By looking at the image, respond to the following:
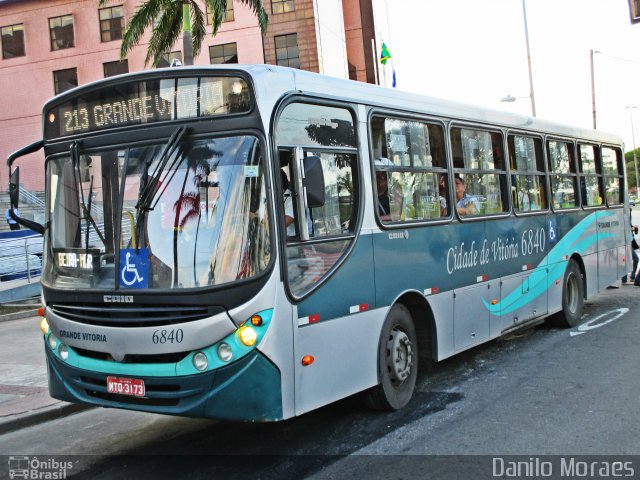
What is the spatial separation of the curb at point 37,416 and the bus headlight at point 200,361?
7.91 ft

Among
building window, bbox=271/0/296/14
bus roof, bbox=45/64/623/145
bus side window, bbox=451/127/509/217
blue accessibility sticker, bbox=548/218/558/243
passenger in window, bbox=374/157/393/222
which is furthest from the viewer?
building window, bbox=271/0/296/14

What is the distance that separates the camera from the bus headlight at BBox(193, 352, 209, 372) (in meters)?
5.11

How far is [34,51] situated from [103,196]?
133 feet

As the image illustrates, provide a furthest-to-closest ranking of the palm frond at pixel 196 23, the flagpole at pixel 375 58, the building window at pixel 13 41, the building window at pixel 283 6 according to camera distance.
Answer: the flagpole at pixel 375 58 < the building window at pixel 13 41 < the building window at pixel 283 6 < the palm frond at pixel 196 23

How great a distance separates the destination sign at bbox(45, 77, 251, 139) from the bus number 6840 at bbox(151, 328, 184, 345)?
64.5 inches

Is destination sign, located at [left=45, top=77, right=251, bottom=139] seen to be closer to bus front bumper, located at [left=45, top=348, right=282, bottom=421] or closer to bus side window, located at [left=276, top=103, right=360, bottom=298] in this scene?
bus side window, located at [left=276, top=103, right=360, bottom=298]

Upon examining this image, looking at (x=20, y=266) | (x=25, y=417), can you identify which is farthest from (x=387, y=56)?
(x=25, y=417)

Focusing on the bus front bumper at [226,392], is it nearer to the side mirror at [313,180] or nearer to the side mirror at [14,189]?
the side mirror at [313,180]

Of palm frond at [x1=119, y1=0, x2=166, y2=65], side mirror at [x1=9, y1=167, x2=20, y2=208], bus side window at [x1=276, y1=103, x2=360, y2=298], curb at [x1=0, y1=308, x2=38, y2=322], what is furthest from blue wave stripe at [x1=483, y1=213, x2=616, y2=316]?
palm frond at [x1=119, y1=0, x2=166, y2=65]

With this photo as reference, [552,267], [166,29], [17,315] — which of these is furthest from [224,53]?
[552,267]

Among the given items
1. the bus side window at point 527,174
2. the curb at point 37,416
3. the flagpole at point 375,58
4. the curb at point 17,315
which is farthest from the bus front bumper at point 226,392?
the flagpole at point 375,58

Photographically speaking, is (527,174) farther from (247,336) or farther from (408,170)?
(247,336)

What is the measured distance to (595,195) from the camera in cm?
1268

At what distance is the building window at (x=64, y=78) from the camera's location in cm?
4141
